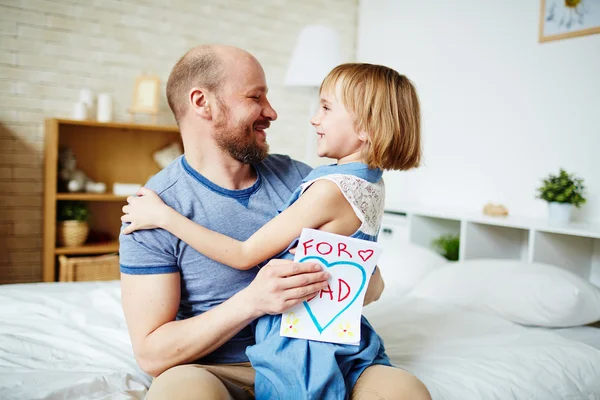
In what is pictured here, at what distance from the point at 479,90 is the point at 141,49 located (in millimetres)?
2356

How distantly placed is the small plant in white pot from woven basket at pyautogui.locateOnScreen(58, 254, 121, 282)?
8.44 feet

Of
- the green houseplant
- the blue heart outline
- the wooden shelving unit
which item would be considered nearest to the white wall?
the green houseplant

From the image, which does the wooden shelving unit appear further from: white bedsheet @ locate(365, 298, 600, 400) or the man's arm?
the man's arm

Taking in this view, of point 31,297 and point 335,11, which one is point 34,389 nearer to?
point 31,297

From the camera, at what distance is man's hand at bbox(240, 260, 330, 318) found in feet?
3.54

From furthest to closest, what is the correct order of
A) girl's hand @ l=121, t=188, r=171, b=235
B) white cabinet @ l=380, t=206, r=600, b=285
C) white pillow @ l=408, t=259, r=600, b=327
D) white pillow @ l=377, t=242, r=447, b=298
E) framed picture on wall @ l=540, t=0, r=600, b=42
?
1. framed picture on wall @ l=540, t=0, r=600, b=42
2. white cabinet @ l=380, t=206, r=600, b=285
3. white pillow @ l=377, t=242, r=447, b=298
4. white pillow @ l=408, t=259, r=600, b=327
5. girl's hand @ l=121, t=188, r=171, b=235

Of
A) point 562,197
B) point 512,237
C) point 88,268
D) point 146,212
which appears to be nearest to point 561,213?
point 562,197

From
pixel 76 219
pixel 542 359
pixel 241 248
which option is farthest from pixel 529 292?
pixel 76 219

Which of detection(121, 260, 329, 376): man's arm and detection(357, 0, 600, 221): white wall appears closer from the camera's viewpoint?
detection(121, 260, 329, 376): man's arm

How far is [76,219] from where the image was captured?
341cm

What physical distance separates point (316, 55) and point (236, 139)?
256 cm

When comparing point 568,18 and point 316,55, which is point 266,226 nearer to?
point 568,18

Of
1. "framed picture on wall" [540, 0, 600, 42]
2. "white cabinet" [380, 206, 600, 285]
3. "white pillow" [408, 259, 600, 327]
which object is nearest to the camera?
"white pillow" [408, 259, 600, 327]

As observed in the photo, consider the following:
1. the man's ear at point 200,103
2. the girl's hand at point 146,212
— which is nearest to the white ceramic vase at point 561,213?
the man's ear at point 200,103
